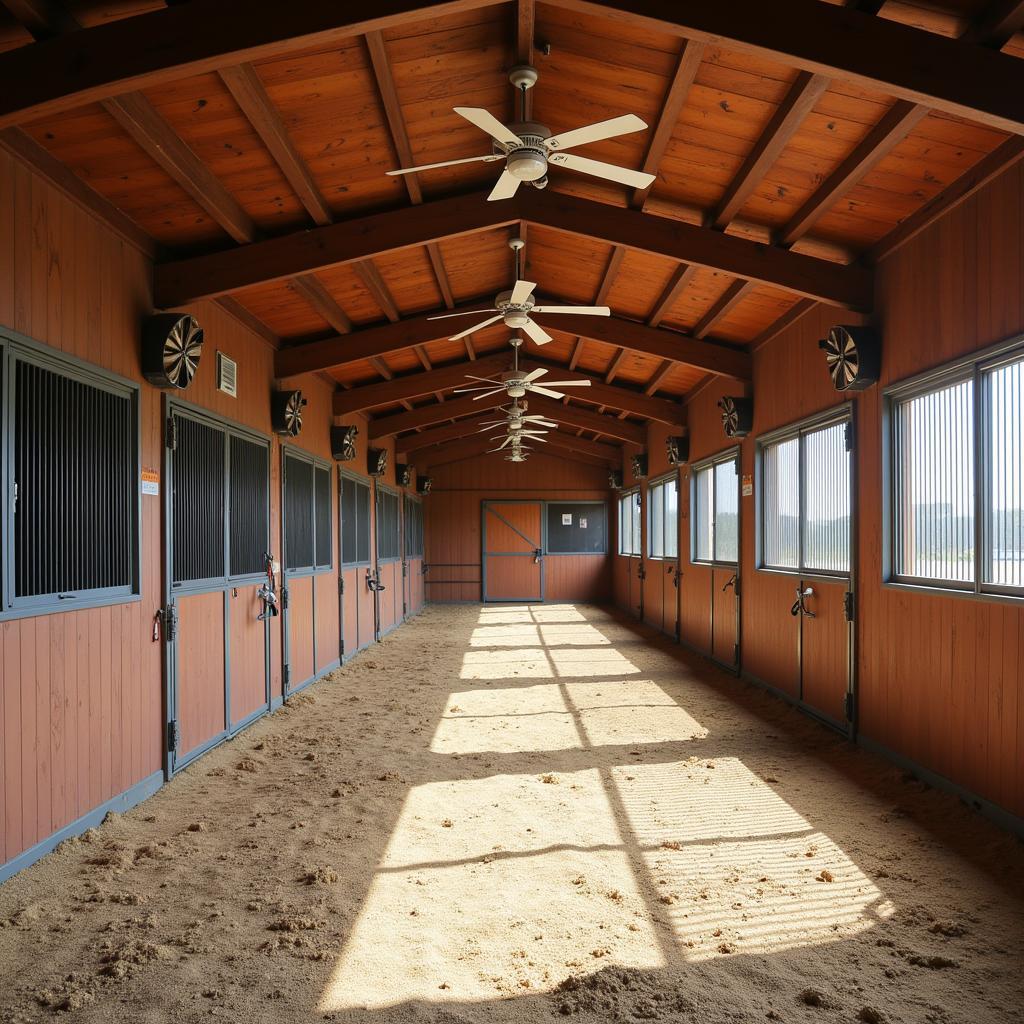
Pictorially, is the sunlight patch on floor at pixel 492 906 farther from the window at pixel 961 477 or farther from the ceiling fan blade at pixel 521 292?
the ceiling fan blade at pixel 521 292

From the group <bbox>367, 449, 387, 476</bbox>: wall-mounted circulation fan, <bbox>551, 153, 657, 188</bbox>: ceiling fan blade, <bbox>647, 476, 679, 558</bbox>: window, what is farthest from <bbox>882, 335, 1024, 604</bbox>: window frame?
<bbox>367, 449, 387, 476</bbox>: wall-mounted circulation fan

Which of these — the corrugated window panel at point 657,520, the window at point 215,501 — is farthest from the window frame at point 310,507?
the corrugated window panel at point 657,520

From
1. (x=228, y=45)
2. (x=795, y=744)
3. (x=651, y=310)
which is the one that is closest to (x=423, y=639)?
(x=651, y=310)

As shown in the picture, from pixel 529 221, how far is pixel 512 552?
1086 cm

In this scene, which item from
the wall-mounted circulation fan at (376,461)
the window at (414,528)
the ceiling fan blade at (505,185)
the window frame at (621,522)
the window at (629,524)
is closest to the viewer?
the ceiling fan blade at (505,185)

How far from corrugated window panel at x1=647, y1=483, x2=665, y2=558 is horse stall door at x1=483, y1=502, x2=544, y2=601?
3936 millimetres

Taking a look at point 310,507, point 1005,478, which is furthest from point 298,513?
point 1005,478

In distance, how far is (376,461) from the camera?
32.7 ft

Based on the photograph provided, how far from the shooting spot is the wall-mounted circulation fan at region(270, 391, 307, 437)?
615cm

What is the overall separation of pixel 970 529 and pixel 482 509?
1205cm

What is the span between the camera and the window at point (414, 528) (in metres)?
13.4

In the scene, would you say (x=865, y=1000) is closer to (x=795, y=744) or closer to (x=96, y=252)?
(x=795, y=744)

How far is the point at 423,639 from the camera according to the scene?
10250mm

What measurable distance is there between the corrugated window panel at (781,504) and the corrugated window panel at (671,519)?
3.12 m
